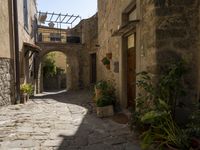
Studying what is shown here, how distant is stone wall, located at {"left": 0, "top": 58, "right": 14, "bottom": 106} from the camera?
6.60 m

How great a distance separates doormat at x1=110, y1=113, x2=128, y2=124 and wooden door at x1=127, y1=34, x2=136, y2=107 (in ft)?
1.40

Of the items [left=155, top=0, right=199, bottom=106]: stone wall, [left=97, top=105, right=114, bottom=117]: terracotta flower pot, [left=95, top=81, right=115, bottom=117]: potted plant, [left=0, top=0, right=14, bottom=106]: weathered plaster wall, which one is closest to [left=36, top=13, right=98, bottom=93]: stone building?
[left=0, top=0, right=14, bottom=106]: weathered plaster wall

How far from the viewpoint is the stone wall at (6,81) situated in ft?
21.6

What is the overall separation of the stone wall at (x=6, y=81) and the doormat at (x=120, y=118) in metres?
3.61

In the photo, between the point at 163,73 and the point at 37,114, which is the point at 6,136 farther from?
the point at 163,73

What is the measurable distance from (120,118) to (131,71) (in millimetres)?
1226

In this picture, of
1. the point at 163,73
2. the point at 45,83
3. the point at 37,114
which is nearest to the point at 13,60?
the point at 37,114

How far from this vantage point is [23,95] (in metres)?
7.90

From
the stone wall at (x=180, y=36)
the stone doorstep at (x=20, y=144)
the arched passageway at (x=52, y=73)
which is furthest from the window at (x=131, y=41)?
the arched passageway at (x=52, y=73)

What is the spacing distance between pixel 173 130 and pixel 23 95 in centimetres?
628

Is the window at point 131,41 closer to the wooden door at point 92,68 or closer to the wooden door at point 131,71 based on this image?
the wooden door at point 131,71

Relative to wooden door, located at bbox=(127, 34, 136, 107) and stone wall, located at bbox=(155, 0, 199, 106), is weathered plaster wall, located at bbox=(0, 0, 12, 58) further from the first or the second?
stone wall, located at bbox=(155, 0, 199, 106)

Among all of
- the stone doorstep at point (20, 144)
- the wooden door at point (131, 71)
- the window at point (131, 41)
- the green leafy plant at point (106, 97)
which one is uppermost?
the window at point (131, 41)

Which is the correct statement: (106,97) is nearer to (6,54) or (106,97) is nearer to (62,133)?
(62,133)
